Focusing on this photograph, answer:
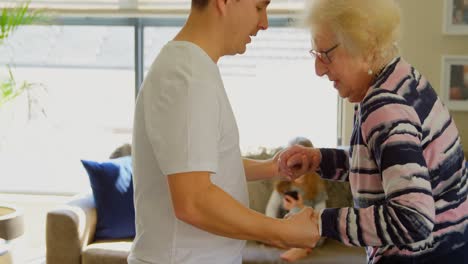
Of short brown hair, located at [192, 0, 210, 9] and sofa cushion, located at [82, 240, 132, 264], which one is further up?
short brown hair, located at [192, 0, 210, 9]

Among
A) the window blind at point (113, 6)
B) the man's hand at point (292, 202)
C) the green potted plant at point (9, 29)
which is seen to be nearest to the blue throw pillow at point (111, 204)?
the green potted plant at point (9, 29)

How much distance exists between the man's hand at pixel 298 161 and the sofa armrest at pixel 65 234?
1.90 meters

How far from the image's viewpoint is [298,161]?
1.80 metres

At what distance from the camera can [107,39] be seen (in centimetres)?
450

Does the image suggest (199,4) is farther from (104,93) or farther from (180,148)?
(104,93)

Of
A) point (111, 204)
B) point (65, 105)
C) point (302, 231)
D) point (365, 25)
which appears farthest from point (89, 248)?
point (365, 25)

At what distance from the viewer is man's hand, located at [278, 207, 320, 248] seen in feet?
4.57

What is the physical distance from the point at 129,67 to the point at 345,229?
11.0 ft

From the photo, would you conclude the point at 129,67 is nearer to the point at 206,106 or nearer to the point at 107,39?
the point at 107,39

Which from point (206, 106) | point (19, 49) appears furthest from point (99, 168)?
point (206, 106)

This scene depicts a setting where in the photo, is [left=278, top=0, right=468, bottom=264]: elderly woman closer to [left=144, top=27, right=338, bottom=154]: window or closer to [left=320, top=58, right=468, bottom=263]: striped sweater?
[left=320, top=58, right=468, bottom=263]: striped sweater

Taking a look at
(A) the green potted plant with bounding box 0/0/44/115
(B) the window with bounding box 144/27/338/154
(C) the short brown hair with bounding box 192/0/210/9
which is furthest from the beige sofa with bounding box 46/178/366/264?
(C) the short brown hair with bounding box 192/0/210/9

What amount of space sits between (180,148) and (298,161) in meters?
0.59

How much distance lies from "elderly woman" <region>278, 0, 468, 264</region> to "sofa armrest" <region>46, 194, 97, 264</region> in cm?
221
